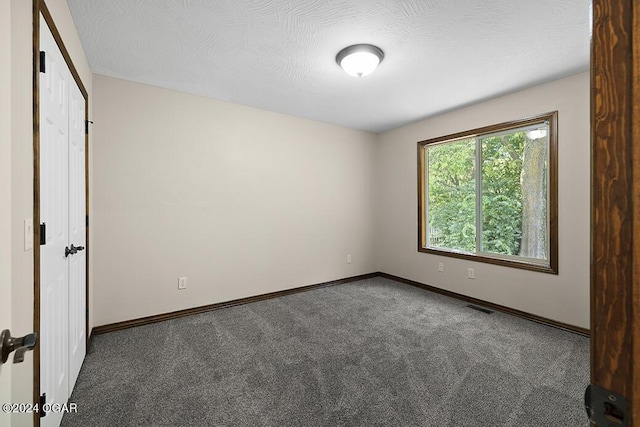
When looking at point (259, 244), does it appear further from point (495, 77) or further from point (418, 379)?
point (495, 77)

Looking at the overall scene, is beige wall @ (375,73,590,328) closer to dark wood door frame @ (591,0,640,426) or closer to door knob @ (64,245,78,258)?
dark wood door frame @ (591,0,640,426)

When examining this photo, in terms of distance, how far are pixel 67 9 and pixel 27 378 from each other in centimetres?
209

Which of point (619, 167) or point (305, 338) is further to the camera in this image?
point (305, 338)

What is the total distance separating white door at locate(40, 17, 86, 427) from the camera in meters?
1.36

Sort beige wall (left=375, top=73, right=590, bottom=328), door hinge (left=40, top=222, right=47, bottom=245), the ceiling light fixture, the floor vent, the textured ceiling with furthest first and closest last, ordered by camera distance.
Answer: the floor vent
beige wall (left=375, top=73, right=590, bottom=328)
the ceiling light fixture
the textured ceiling
door hinge (left=40, top=222, right=47, bottom=245)

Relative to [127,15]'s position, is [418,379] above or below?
below

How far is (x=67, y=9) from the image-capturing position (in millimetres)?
1785

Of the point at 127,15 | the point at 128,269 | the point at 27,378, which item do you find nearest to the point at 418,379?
the point at 27,378

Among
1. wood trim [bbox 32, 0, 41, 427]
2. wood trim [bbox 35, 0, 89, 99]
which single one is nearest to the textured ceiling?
wood trim [bbox 35, 0, 89, 99]

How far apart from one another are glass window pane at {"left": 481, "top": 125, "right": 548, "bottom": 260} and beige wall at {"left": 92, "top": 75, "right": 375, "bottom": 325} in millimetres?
1895

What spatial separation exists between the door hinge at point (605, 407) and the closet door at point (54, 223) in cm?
193

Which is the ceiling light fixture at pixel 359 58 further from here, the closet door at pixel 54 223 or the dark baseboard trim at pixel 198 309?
the dark baseboard trim at pixel 198 309

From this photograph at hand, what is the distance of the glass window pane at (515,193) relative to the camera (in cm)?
299

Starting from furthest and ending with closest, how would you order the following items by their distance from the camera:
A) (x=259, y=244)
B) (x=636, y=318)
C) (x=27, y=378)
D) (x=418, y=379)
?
(x=259, y=244) < (x=418, y=379) < (x=27, y=378) < (x=636, y=318)
